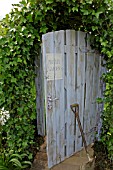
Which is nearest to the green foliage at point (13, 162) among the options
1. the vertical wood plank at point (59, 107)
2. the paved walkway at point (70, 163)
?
the paved walkway at point (70, 163)

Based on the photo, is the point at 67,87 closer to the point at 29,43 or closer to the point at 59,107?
the point at 59,107

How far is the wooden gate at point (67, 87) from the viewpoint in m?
2.24

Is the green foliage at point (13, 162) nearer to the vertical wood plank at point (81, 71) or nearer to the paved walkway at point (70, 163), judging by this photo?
the paved walkway at point (70, 163)

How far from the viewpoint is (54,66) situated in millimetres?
2252

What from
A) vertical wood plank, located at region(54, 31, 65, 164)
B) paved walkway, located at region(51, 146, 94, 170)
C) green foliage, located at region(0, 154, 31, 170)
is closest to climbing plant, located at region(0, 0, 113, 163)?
green foliage, located at region(0, 154, 31, 170)

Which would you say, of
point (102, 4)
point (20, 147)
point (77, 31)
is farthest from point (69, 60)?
point (20, 147)

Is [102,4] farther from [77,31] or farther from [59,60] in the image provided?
[59,60]

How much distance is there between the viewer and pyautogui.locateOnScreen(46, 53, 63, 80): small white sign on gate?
2.21 m

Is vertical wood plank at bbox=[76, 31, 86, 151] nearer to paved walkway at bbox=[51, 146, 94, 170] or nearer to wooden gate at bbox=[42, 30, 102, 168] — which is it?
wooden gate at bbox=[42, 30, 102, 168]

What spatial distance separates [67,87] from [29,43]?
0.71m

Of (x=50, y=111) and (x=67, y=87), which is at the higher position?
(x=67, y=87)

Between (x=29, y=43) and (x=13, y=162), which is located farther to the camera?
(x=13, y=162)

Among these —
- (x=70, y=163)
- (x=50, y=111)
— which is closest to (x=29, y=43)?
(x=50, y=111)

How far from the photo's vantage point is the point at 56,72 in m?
2.29
